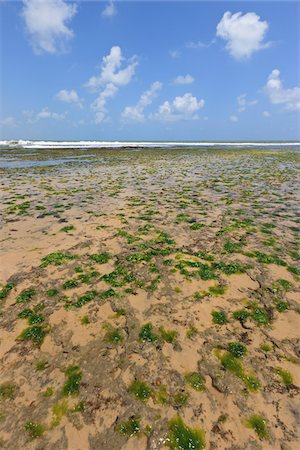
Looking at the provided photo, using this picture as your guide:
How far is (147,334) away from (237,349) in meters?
1.73

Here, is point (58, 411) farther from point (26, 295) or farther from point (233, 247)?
point (233, 247)

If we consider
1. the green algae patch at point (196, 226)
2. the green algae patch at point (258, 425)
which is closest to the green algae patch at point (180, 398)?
the green algae patch at point (258, 425)

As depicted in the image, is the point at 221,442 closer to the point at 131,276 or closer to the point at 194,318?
the point at 194,318

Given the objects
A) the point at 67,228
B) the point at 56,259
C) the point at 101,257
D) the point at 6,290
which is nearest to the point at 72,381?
the point at 6,290

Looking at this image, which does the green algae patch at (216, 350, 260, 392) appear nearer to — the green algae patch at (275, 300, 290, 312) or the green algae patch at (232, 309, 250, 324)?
the green algae patch at (232, 309, 250, 324)

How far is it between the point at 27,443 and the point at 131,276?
442 centimetres

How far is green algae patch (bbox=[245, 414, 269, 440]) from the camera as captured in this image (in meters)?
3.72

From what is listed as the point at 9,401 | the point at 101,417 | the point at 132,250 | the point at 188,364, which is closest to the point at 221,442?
the point at 188,364

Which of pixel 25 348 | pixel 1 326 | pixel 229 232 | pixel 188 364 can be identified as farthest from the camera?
pixel 229 232

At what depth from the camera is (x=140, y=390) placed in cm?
434

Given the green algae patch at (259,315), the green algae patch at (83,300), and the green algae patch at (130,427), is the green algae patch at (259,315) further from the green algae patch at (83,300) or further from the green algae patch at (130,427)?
the green algae patch at (83,300)

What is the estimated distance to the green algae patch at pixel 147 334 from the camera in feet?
17.6

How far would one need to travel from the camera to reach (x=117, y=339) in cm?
537

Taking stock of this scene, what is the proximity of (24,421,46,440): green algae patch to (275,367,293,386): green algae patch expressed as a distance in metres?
3.73
